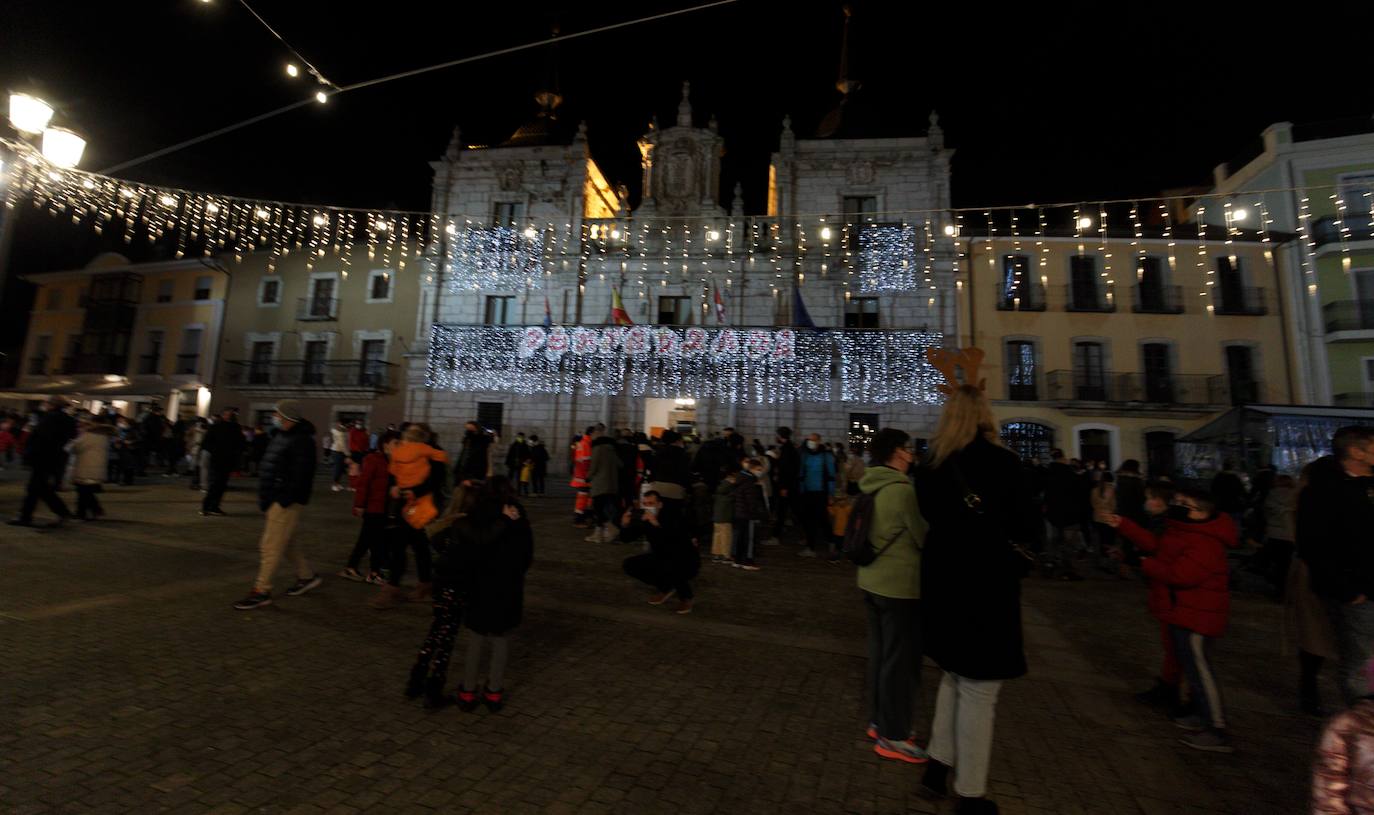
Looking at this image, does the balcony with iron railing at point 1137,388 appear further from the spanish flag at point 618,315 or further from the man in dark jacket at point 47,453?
the man in dark jacket at point 47,453

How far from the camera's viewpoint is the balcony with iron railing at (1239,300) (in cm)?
2056

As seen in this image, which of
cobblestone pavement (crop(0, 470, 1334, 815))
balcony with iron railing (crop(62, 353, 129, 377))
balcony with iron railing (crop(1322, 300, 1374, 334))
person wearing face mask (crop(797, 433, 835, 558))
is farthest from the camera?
balcony with iron railing (crop(62, 353, 129, 377))

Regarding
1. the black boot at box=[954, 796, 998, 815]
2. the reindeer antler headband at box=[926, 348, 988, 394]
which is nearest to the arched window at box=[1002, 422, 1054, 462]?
the reindeer antler headband at box=[926, 348, 988, 394]

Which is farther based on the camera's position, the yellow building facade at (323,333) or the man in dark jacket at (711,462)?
the yellow building facade at (323,333)

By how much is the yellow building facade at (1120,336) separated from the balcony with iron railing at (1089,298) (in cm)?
4

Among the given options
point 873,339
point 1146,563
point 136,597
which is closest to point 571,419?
point 873,339

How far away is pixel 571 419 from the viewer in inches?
893

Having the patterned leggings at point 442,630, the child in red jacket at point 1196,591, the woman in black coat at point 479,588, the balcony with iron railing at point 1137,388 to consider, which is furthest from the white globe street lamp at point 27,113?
the balcony with iron railing at point 1137,388

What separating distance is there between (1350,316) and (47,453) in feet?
111

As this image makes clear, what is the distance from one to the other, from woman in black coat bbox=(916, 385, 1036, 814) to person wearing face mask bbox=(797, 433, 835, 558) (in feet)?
20.4

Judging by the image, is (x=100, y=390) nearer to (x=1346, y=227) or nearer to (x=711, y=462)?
(x=711, y=462)

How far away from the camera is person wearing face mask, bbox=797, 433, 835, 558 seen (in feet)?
29.3

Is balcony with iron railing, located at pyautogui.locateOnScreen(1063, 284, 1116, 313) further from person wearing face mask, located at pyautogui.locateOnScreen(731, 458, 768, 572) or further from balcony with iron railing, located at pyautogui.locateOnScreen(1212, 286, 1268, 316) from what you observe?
person wearing face mask, located at pyautogui.locateOnScreen(731, 458, 768, 572)

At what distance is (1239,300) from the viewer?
68.5 feet
